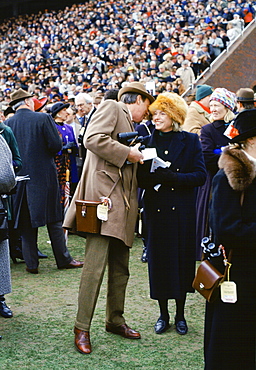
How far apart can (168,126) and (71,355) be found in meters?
1.83

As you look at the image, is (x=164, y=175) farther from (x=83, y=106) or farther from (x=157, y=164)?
(x=83, y=106)

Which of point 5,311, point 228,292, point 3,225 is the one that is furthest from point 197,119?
point 228,292

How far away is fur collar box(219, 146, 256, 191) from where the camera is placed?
2.68 metres

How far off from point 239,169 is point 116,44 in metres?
22.7

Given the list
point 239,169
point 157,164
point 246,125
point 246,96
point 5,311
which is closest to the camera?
point 239,169

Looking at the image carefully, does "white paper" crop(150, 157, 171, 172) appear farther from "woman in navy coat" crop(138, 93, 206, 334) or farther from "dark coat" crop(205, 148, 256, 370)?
"dark coat" crop(205, 148, 256, 370)

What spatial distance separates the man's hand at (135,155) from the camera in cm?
379

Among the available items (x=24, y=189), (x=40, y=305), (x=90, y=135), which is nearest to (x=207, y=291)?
(x=90, y=135)

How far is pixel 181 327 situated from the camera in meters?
4.21

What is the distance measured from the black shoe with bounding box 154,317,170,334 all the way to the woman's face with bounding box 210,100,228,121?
200 centimetres

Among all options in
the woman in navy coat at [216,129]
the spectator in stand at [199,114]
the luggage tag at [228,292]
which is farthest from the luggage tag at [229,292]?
the spectator in stand at [199,114]

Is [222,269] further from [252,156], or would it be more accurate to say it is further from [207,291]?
[252,156]

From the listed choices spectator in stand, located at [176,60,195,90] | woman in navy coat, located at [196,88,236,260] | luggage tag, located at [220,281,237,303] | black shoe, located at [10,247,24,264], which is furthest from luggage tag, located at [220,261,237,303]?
spectator in stand, located at [176,60,195,90]

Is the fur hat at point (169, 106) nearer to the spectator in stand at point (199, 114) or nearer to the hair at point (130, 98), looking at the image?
the hair at point (130, 98)
